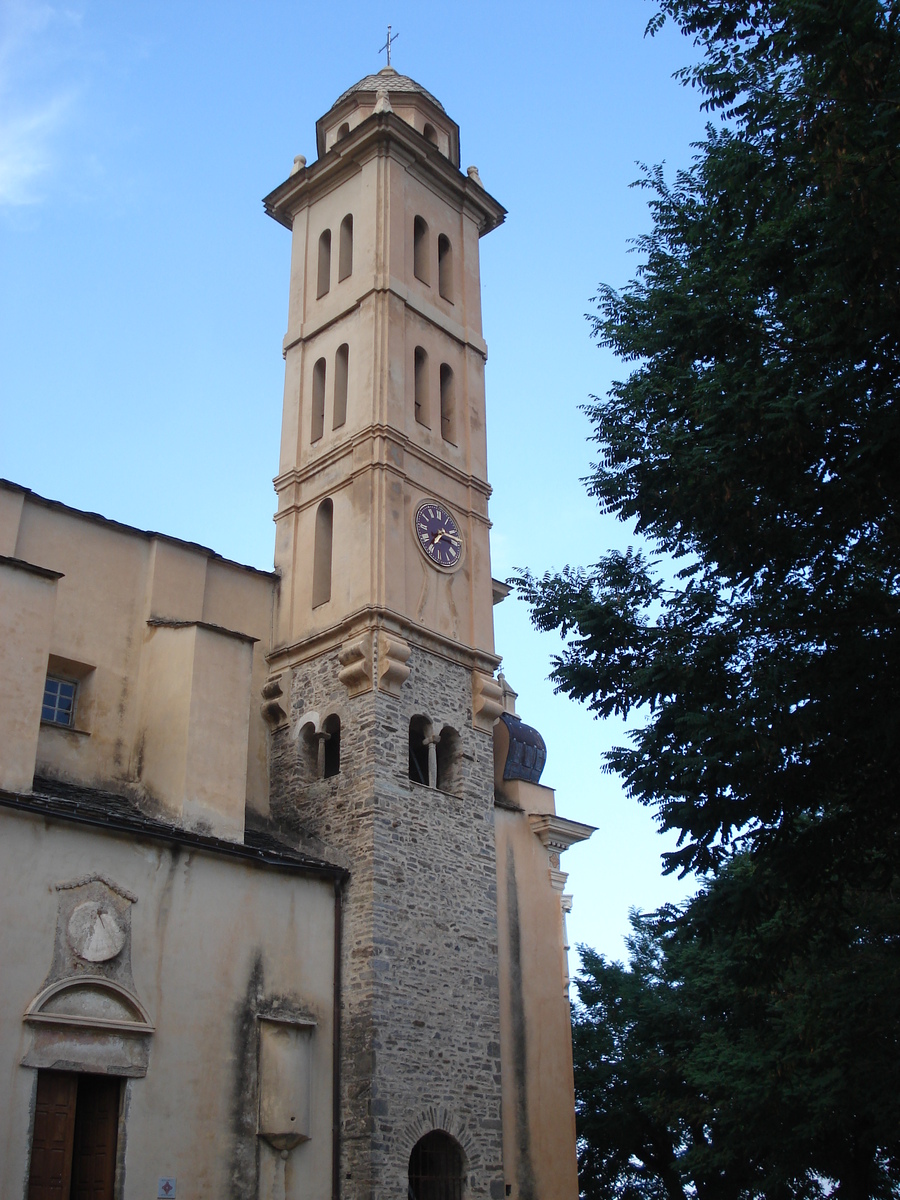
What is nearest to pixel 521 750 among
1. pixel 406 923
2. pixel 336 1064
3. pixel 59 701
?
pixel 406 923

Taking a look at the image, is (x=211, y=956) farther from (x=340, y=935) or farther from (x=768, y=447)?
(x=768, y=447)

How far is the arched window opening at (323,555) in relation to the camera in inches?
862

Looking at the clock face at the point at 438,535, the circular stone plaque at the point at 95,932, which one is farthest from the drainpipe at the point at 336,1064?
→ the clock face at the point at 438,535

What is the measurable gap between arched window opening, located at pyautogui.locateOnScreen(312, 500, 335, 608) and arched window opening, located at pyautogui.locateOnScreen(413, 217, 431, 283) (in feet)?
19.2

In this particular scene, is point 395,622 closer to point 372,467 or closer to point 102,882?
point 372,467

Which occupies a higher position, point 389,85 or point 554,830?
point 389,85

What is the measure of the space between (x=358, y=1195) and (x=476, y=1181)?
7.60ft

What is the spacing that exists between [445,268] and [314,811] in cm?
1265

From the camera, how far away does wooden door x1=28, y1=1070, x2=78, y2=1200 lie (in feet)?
46.1

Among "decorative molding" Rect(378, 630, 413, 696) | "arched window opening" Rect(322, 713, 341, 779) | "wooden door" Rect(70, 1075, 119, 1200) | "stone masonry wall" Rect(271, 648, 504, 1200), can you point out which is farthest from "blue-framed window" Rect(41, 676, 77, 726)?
"wooden door" Rect(70, 1075, 119, 1200)

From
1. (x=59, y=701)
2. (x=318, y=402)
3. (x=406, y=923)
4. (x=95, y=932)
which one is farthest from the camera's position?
(x=318, y=402)

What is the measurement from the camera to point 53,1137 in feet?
47.0

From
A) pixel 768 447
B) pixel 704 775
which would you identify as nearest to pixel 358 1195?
pixel 704 775

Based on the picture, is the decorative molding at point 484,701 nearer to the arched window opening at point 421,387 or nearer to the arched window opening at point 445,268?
the arched window opening at point 421,387
